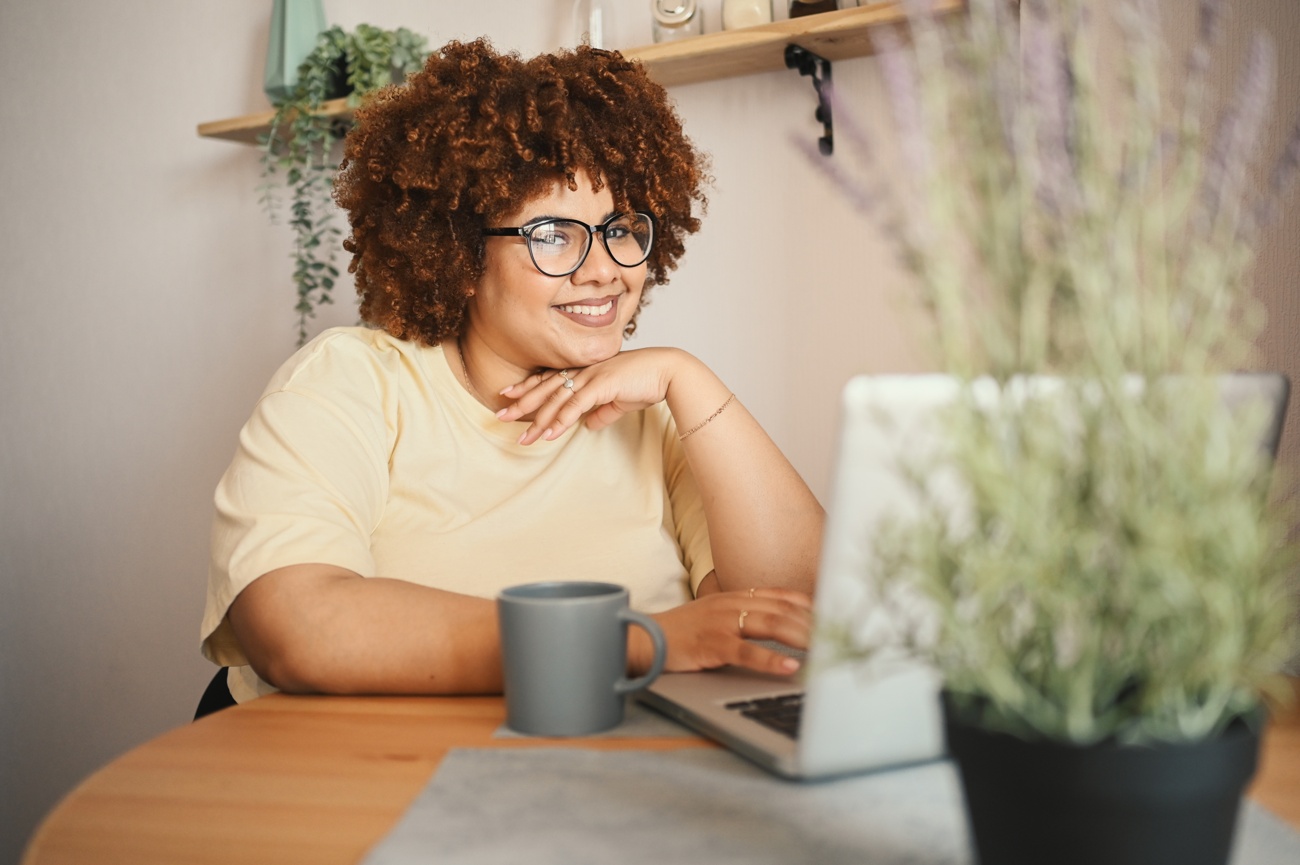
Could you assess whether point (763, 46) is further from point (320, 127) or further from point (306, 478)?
point (306, 478)

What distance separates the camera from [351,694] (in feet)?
3.10

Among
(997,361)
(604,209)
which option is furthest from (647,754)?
(604,209)

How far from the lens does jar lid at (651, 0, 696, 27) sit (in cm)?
189

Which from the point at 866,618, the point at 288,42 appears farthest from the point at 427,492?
the point at 288,42

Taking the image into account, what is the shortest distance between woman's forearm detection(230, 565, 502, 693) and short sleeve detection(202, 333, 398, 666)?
0.04 metres

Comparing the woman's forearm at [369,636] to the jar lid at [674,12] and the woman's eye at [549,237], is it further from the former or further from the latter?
the jar lid at [674,12]

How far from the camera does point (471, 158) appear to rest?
1.40m

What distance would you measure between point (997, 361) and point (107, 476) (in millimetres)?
2716

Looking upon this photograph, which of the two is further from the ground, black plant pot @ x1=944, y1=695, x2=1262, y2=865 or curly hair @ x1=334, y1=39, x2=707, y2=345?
curly hair @ x1=334, y1=39, x2=707, y2=345

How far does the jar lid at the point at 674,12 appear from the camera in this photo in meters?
1.89

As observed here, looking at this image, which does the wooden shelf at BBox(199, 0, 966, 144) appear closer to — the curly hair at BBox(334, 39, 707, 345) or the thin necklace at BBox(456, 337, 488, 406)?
the curly hair at BBox(334, 39, 707, 345)

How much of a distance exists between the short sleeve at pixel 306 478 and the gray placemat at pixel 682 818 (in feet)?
1.37

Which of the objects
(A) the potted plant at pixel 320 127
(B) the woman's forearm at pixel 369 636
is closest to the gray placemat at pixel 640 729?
(B) the woman's forearm at pixel 369 636

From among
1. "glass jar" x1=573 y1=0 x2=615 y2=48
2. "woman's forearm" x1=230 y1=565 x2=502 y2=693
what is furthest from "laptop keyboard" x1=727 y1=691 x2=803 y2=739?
"glass jar" x1=573 y1=0 x2=615 y2=48
